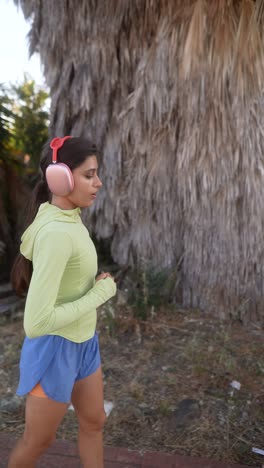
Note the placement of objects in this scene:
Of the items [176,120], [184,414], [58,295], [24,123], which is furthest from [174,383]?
[24,123]

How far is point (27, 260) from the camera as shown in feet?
6.49

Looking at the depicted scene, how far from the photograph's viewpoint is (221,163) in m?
4.28

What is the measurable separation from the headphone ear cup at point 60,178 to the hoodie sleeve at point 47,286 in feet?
0.64

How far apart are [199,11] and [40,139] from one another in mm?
3731

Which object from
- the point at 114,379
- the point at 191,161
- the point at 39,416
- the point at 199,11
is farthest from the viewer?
the point at 191,161

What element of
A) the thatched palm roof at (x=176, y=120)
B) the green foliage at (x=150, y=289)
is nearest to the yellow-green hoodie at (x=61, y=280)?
the green foliage at (x=150, y=289)

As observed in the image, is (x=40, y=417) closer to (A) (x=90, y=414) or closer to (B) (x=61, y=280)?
(A) (x=90, y=414)

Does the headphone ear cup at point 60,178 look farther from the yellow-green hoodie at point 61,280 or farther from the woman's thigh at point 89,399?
the woman's thigh at point 89,399

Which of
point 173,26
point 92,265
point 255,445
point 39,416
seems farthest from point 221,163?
point 39,416

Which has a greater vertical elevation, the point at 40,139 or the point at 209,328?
the point at 40,139

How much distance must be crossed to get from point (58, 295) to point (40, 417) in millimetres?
469

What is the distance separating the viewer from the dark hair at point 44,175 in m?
1.75

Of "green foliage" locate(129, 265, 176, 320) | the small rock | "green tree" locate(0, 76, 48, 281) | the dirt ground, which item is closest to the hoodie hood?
the dirt ground

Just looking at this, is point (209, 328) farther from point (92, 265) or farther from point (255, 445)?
point (92, 265)
